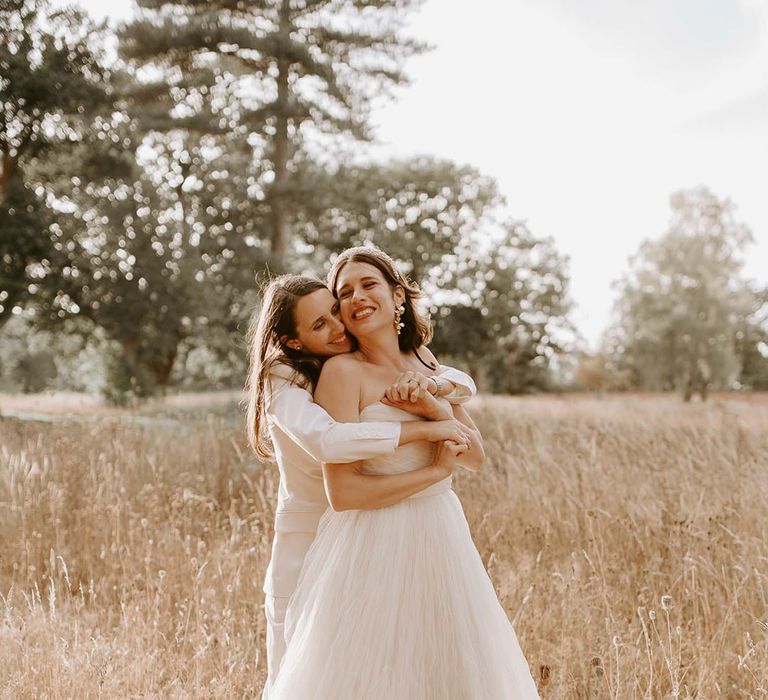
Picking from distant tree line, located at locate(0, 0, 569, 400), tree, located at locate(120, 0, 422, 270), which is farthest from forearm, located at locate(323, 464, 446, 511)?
tree, located at locate(120, 0, 422, 270)

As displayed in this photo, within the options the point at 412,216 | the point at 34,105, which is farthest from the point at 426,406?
the point at 412,216

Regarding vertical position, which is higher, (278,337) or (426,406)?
(278,337)

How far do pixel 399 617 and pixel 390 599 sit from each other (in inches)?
2.4

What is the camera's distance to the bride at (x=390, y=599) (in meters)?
2.17

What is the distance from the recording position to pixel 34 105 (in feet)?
49.8

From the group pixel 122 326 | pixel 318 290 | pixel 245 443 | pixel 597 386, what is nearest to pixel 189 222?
pixel 122 326

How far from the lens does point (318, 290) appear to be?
8.19 feet

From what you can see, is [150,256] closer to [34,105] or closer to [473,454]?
[34,105]

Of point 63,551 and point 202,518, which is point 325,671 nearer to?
point 63,551

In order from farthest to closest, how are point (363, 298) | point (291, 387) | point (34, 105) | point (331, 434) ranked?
point (34, 105) → point (363, 298) → point (291, 387) → point (331, 434)

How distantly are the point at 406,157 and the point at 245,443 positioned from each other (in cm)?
2625

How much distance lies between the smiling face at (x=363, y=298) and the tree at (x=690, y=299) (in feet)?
93.2

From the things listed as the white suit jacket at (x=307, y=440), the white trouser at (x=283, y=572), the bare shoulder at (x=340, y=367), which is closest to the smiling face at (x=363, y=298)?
the bare shoulder at (x=340, y=367)

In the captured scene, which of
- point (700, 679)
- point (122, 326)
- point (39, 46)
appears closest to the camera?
point (700, 679)
